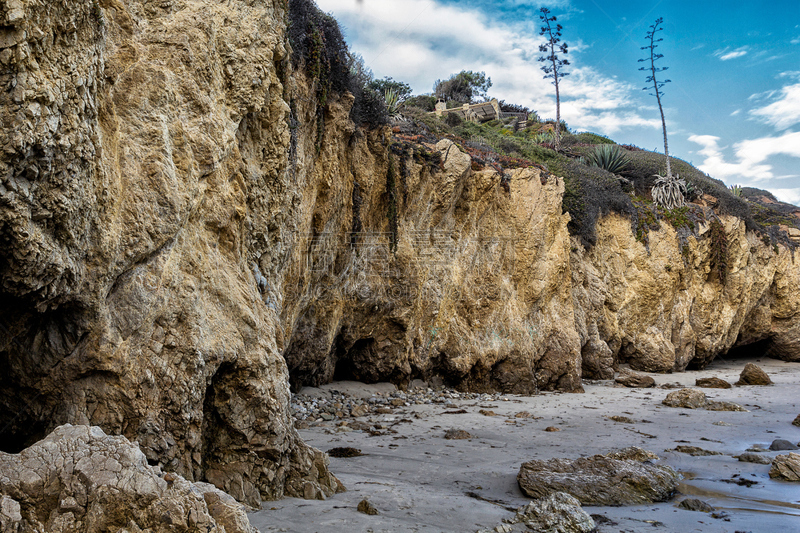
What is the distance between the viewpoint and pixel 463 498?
4434 millimetres

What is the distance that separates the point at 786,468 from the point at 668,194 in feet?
47.5

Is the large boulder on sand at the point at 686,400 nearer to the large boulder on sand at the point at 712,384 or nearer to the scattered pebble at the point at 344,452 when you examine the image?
the large boulder on sand at the point at 712,384

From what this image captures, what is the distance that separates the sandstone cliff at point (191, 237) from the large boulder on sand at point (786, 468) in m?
4.85

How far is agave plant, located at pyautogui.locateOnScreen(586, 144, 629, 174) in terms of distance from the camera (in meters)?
19.3

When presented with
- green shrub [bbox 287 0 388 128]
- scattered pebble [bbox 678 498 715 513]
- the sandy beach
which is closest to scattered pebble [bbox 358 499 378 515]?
the sandy beach

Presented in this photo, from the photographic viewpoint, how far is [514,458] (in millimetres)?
5891

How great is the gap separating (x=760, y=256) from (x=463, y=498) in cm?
2098

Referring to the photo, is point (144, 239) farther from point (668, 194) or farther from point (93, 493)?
point (668, 194)

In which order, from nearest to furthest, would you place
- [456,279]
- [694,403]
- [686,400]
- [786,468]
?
[786,468]
[694,403]
[686,400]
[456,279]

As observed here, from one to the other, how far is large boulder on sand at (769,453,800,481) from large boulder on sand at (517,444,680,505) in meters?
1.21

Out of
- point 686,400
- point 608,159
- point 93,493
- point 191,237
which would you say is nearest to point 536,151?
point 608,159

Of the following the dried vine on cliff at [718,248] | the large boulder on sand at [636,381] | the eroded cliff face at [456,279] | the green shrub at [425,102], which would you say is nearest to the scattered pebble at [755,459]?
the eroded cliff face at [456,279]

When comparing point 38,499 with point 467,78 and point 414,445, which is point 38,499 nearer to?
point 414,445

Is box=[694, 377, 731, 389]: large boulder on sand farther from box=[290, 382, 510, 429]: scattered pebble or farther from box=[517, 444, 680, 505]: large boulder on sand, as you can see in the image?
Result: box=[517, 444, 680, 505]: large boulder on sand
